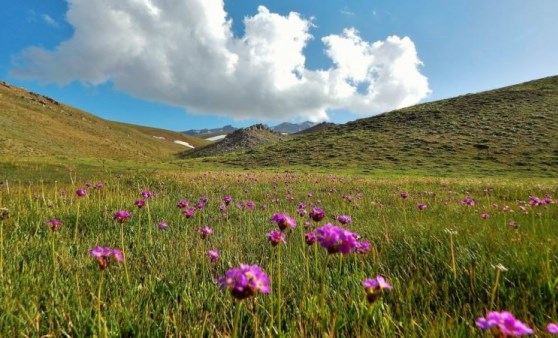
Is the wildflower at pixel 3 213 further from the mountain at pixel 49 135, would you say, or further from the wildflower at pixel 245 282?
the mountain at pixel 49 135

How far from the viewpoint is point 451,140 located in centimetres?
5212

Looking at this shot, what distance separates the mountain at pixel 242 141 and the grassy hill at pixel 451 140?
25285 millimetres

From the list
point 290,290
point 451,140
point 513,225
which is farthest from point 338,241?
point 451,140

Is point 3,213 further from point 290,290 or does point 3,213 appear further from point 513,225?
point 513,225

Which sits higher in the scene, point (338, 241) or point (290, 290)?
point (338, 241)

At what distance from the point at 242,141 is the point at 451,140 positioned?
5594cm

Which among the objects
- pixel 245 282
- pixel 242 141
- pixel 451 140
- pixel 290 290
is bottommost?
pixel 290 290

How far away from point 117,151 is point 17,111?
18.9 m

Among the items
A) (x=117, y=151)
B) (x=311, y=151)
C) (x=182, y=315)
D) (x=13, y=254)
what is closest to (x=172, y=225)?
(x=13, y=254)

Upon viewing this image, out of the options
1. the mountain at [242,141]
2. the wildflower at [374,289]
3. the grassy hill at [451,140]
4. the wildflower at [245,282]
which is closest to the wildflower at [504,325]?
the wildflower at [374,289]

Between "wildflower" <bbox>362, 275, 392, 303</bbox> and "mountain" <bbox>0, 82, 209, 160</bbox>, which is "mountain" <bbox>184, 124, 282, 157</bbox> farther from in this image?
"wildflower" <bbox>362, 275, 392, 303</bbox>

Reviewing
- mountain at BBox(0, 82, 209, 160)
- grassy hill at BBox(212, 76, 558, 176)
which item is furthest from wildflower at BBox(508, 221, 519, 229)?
mountain at BBox(0, 82, 209, 160)

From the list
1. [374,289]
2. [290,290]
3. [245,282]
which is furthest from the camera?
[290,290]

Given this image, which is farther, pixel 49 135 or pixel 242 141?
pixel 242 141
